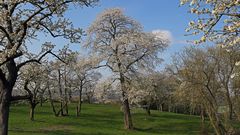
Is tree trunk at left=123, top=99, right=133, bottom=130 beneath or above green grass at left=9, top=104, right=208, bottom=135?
above

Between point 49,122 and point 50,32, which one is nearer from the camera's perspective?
point 50,32

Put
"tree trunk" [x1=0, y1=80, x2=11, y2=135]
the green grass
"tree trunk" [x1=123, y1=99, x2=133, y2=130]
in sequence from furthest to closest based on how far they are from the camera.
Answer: "tree trunk" [x1=123, y1=99, x2=133, y2=130] → the green grass → "tree trunk" [x1=0, y1=80, x2=11, y2=135]

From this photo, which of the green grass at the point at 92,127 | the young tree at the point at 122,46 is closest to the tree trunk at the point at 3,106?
the green grass at the point at 92,127

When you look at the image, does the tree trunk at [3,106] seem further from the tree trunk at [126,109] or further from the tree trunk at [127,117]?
the tree trunk at [127,117]

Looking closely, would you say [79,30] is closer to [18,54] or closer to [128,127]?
[18,54]

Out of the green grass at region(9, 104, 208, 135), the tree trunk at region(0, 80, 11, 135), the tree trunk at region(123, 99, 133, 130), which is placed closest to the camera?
the tree trunk at region(0, 80, 11, 135)

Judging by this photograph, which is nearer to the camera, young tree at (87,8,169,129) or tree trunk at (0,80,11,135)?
tree trunk at (0,80,11,135)

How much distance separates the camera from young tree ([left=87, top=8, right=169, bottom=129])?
144 feet

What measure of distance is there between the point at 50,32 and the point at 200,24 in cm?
1163

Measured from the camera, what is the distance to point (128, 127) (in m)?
43.7

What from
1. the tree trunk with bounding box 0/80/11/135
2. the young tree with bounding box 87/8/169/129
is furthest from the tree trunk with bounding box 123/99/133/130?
the tree trunk with bounding box 0/80/11/135

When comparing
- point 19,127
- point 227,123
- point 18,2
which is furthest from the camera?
point 19,127

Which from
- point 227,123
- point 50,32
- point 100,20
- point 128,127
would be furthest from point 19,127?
point 50,32

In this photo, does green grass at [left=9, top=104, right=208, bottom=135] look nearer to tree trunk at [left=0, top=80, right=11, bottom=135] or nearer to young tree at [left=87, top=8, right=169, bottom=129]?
young tree at [left=87, top=8, right=169, bottom=129]
